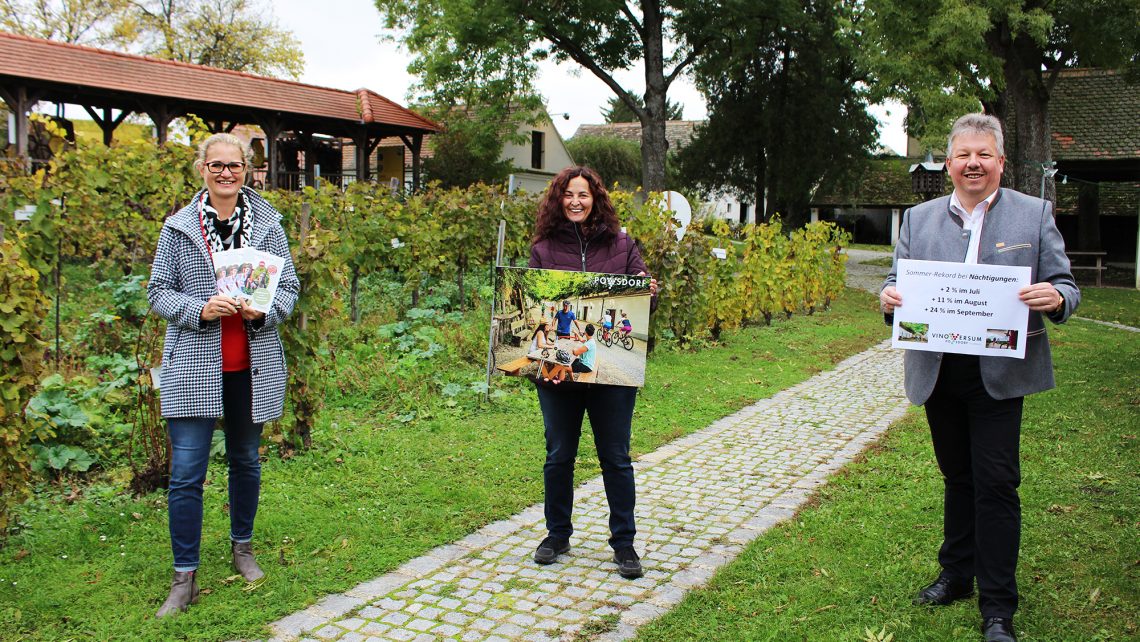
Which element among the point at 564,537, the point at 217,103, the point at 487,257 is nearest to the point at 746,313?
the point at 487,257

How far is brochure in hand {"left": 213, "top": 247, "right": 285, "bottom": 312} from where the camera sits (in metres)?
3.79

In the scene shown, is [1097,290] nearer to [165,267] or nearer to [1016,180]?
[1016,180]

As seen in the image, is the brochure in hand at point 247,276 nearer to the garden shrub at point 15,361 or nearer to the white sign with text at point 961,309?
the garden shrub at point 15,361

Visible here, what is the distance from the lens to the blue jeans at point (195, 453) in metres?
3.76

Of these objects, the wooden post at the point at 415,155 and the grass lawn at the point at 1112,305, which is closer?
the grass lawn at the point at 1112,305

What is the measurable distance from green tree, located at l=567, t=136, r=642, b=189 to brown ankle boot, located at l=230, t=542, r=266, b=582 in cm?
5137

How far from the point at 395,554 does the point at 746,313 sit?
9.92 metres

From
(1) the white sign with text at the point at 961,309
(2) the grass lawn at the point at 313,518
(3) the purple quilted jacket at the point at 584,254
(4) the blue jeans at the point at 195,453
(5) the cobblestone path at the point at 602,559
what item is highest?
(3) the purple quilted jacket at the point at 584,254

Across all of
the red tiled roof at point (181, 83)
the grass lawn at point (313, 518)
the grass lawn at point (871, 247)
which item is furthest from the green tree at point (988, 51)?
the grass lawn at point (871, 247)

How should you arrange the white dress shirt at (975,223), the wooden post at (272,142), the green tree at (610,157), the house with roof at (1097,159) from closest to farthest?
the white dress shirt at (975,223) → the wooden post at (272,142) → the house with roof at (1097,159) → the green tree at (610,157)

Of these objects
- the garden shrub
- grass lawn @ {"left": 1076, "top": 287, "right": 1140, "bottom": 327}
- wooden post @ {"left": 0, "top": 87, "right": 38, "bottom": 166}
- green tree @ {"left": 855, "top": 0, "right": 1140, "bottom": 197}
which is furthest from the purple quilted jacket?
wooden post @ {"left": 0, "top": 87, "right": 38, "bottom": 166}

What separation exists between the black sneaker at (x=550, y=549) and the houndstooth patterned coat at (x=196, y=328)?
4.62 ft

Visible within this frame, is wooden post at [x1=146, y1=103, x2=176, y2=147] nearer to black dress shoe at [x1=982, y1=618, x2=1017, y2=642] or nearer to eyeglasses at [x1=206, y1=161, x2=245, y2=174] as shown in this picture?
eyeglasses at [x1=206, y1=161, x2=245, y2=174]

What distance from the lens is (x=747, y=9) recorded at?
92.3ft
